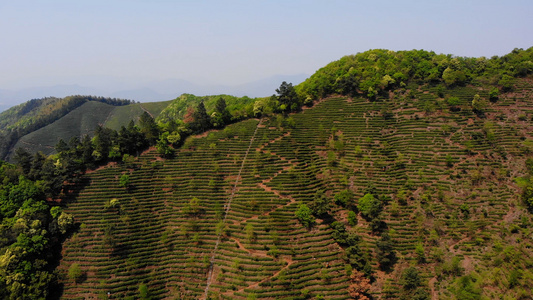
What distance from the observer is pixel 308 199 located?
4297cm

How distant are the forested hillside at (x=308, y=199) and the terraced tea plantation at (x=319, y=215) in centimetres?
22

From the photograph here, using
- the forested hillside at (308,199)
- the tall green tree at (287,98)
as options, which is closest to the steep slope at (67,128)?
the forested hillside at (308,199)

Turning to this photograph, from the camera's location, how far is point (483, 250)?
33.9m

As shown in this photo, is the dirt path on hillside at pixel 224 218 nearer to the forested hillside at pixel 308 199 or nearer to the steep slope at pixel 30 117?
the forested hillside at pixel 308 199

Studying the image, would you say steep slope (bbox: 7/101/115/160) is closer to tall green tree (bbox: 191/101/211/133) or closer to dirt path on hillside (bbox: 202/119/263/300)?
tall green tree (bbox: 191/101/211/133)

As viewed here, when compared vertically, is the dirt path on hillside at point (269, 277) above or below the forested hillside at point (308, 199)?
below

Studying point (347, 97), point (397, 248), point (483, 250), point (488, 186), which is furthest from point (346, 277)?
point (347, 97)

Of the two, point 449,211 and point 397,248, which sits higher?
point 449,211

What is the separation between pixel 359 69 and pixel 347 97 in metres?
10.1

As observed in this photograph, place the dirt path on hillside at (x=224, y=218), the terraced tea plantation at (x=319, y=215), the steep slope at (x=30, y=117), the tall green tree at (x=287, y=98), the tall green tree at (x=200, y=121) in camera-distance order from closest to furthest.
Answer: the terraced tea plantation at (x=319, y=215), the dirt path on hillside at (x=224, y=218), the tall green tree at (x=200, y=121), the tall green tree at (x=287, y=98), the steep slope at (x=30, y=117)

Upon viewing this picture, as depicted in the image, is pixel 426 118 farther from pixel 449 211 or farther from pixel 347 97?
pixel 449 211

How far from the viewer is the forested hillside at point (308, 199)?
33750 mm

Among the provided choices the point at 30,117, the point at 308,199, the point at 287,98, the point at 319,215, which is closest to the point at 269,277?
the point at 319,215

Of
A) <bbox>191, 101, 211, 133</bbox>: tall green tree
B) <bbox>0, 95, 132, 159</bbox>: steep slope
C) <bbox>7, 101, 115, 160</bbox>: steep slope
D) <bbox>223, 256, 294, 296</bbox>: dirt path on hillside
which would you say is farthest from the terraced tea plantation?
<bbox>0, 95, 132, 159</bbox>: steep slope
